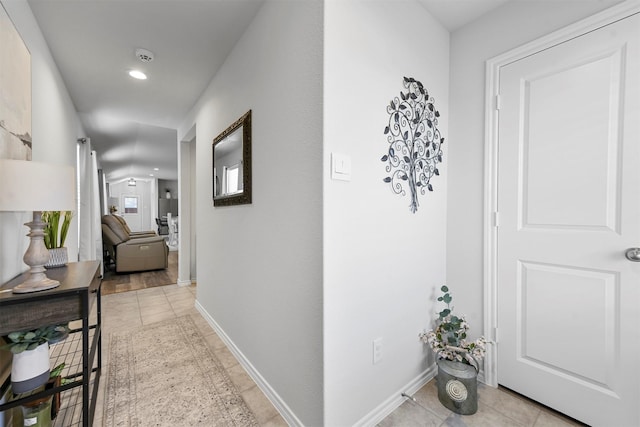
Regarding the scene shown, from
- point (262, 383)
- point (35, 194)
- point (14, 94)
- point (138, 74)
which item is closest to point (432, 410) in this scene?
point (262, 383)

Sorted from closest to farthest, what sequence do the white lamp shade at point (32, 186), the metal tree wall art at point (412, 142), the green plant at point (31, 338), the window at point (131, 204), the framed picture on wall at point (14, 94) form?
the white lamp shade at point (32, 186) < the green plant at point (31, 338) < the framed picture on wall at point (14, 94) < the metal tree wall art at point (412, 142) < the window at point (131, 204)

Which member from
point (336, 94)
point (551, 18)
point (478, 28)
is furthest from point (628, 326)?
point (478, 28)

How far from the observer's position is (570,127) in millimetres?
1417

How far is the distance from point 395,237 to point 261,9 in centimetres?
166

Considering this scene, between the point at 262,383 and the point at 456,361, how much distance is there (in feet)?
3.90

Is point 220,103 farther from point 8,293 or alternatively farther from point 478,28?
point 478,28

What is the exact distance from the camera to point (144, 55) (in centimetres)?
218

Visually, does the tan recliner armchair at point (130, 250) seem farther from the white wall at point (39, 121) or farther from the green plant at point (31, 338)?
the green plant at point (31, 338)

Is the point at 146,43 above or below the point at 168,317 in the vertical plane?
above

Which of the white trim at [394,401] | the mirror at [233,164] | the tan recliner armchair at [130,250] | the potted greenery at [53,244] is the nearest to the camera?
the white trim at [394,401]

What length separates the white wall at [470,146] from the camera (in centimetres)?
166

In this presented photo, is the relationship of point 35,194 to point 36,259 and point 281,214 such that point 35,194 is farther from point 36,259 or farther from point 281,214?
point 281,214

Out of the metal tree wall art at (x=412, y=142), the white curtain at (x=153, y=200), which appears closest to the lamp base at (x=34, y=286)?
the metal tree wall art at (x=412, y=142)

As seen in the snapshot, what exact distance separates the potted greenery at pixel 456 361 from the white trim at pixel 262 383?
0.84 meters
